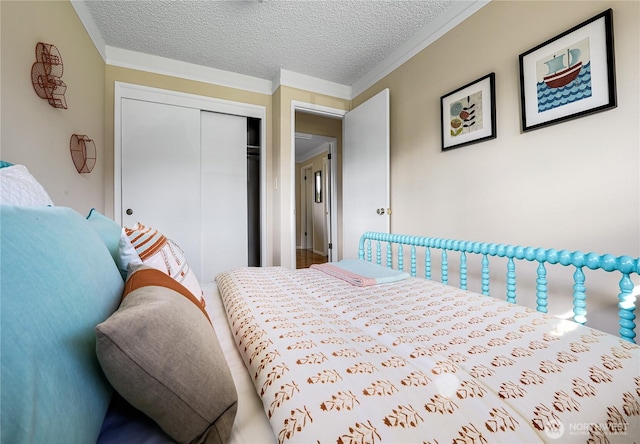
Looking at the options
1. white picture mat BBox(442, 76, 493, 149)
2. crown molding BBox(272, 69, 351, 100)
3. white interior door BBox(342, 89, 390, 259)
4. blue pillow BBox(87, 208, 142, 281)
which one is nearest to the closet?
crown molding BBox(272, 69, 351, 100)

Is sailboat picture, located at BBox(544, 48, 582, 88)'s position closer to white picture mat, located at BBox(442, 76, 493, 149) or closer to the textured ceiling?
white picture mat, located at BBox(442, 76, 493, 149)

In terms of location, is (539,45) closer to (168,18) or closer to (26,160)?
(168,18)

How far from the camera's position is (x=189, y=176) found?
9.45 ft

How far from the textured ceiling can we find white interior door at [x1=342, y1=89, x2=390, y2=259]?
0.51 m

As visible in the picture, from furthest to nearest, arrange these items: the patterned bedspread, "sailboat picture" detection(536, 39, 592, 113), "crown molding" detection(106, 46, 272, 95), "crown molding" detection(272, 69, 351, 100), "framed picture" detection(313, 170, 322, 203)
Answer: "framed picture" detection(313, 170, 322, 203), "crown molding" detection(272, 69, 351, 100), "crown molding" detection(106, 46, 272, 95), "sailboat picture" detection(536, 39, 592, 113), the patterned bedspread

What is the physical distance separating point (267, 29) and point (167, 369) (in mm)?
2634

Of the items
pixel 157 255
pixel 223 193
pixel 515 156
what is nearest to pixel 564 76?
pixel 515 156

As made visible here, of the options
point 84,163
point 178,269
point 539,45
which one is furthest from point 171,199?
point 539,45

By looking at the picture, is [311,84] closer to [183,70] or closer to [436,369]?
[183,70]

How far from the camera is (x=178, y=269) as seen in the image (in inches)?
40.3

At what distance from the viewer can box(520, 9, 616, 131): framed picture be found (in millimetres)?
1304

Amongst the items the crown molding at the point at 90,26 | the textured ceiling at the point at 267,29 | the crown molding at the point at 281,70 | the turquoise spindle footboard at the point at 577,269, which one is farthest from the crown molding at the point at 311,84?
the turquoise spindle footboard at the point at 577,269

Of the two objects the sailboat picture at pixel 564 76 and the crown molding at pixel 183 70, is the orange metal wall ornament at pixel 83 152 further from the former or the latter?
the sailboat picture at pixel 564 76

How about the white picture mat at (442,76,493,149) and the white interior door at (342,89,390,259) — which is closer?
the white picture mat at (442,76,493,149)
